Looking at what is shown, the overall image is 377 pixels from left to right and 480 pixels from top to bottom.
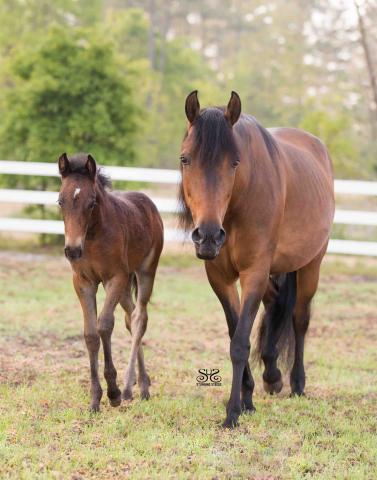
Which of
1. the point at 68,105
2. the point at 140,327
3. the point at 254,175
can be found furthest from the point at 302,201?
the point at 68,105

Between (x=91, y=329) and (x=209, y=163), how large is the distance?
147 cm

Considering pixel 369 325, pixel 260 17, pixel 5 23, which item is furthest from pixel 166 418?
pixel 260 17

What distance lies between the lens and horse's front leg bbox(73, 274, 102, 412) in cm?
499

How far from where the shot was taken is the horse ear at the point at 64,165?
15.3 feet

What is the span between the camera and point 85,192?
468cm

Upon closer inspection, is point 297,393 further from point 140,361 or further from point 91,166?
point 91,166

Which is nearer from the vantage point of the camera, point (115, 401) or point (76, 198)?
point (76, 198)

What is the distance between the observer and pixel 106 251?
505 cm

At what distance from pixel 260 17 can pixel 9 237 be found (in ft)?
119

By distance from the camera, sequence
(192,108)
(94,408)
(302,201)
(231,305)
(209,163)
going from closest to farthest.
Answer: (209,163), (192,108), (94,408), (231,305), (302,201)

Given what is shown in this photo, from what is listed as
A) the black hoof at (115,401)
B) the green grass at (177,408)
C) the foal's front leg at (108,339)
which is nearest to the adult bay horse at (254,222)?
the green grass at (177,408)

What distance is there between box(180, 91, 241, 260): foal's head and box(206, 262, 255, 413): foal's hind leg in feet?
2.43

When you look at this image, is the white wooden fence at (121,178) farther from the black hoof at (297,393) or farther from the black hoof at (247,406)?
the black hoof at (247,406)

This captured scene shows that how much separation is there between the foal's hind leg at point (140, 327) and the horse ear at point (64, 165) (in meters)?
1.30
